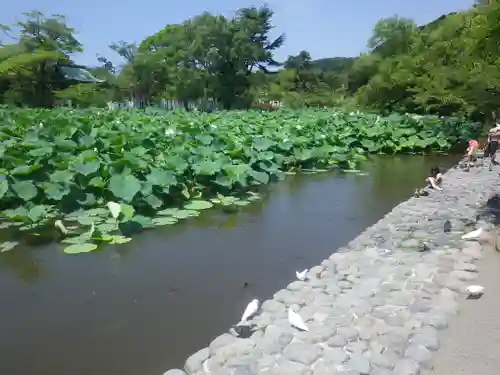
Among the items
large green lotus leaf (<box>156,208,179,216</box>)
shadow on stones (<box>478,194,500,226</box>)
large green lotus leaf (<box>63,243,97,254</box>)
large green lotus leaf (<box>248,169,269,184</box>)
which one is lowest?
large green lotus leaf (<box>63,243,97,254</box>)

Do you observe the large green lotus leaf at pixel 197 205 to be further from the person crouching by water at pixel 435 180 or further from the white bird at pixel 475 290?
the white bird at pixel 475 290

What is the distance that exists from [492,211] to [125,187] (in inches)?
184

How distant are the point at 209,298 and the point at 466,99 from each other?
1674cm

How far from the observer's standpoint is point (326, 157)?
1295 cm

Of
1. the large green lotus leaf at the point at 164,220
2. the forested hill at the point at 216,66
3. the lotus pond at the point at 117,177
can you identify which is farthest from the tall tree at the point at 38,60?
the large green lotus leaf at the point at 164,220

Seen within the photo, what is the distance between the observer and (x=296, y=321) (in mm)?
3254

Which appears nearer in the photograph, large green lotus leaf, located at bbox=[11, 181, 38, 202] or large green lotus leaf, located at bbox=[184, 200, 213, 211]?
large green lotus leaf, located at bbox=[11, 181, 38, 202]

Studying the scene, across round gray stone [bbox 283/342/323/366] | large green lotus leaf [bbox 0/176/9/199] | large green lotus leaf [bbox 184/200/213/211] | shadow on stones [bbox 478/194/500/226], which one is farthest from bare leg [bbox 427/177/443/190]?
large green lotus leaf [bbox 0/176/9/199]

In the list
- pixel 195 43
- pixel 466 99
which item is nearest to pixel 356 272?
pixel 466 99

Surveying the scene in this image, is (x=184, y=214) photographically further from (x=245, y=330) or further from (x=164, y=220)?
(x=245, y=330)

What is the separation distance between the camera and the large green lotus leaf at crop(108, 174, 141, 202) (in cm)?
639

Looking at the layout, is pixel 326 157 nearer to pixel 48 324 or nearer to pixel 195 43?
pixel 48 324

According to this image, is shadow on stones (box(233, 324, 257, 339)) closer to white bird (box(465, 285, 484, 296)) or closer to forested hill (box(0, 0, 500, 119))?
white bird (box(465, 285, 484, 296))

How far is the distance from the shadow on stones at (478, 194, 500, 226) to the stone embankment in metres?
0.37
